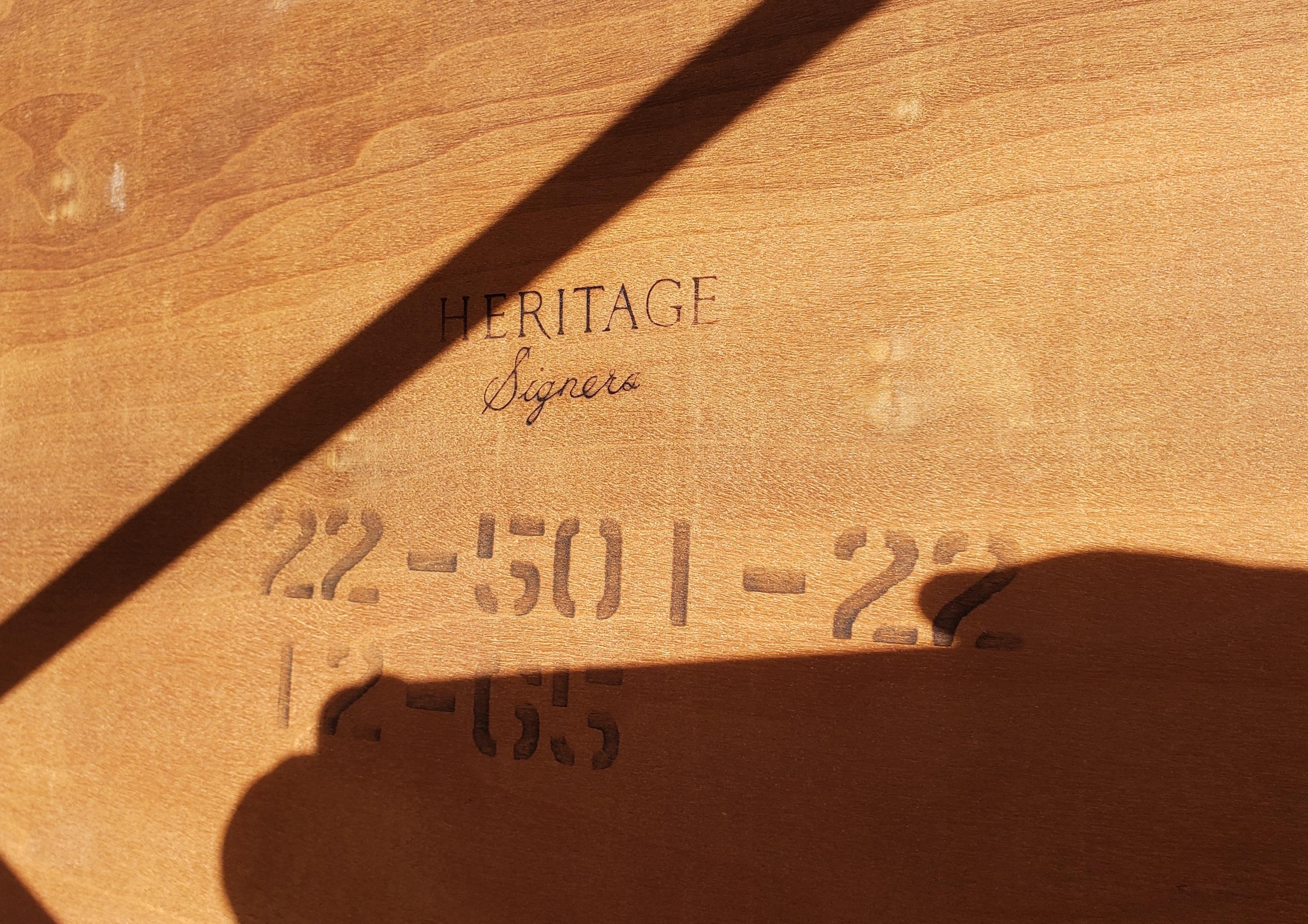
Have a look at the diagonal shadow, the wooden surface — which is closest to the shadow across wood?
the wooden surface

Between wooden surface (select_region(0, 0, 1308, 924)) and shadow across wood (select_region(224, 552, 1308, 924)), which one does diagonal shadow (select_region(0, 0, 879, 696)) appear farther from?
shadow across wood (select_region(224, 552, 1308, 924))

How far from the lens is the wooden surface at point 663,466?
0.48 metres

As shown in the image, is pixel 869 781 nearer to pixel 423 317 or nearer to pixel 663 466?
pixel 663 466

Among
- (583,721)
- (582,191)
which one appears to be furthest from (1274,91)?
(583,721)

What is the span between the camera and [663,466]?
58 centimetres

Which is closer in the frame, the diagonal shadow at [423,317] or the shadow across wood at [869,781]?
the shadow across wood at [869,781]

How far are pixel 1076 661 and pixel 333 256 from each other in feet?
1.78

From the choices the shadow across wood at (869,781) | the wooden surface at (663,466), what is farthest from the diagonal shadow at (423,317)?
the shadow across wood at (869,781)

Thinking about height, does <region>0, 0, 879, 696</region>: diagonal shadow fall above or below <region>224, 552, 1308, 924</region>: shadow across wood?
above

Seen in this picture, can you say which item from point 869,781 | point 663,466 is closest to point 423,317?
point 663,466

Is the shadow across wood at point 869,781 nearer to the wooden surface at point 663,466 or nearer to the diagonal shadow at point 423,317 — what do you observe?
the wooden surface at point 663,466

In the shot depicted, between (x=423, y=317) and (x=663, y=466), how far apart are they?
20 centimetres

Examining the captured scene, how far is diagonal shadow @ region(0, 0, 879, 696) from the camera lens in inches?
23.0

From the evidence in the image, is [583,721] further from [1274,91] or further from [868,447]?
[1274,91]
